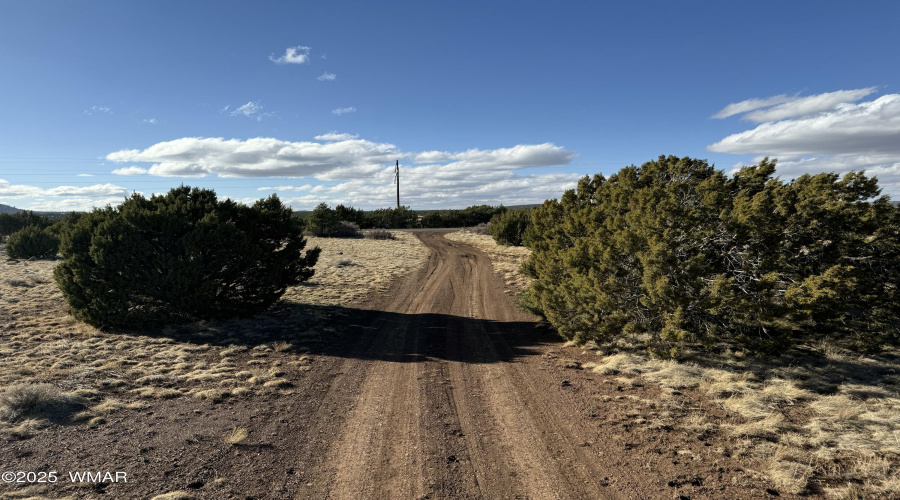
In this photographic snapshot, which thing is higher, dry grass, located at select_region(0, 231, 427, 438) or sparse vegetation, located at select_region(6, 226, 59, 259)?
sparse vegetation, located at select_region(6, 226, 59, 259)

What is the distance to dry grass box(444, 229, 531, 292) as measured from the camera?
85.4 ft

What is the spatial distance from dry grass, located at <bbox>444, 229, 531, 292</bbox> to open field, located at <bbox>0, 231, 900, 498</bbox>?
461 inches

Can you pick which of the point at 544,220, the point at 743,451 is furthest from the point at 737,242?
the point at 544,220

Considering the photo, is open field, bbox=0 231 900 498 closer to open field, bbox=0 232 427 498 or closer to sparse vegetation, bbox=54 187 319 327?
open field, bbox=0 232 427 498

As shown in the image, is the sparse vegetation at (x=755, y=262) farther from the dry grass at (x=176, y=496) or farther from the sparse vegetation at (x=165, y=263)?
→ the sparse vegetation at (x=165, y=263)

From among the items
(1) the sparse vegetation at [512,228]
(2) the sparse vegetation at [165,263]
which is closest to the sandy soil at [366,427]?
(2) the sparse vegetation at [165,263]

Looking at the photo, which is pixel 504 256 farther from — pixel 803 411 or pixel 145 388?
pixel 145 388

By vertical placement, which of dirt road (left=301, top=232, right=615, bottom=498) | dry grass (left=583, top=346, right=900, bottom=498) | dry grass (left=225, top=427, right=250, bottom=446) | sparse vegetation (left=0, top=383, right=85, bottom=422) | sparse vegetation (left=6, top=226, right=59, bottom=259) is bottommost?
dirt road (left=301, top=232, right=615, bottom=498)

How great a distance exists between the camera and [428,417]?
26.8ft

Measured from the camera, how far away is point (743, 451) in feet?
21.5

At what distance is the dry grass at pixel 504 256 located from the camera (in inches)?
1025

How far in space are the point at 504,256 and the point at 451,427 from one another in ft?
101

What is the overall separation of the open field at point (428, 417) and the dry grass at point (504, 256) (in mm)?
11717

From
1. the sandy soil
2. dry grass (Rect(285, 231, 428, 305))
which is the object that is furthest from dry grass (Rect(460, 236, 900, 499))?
dry grass (Rect(285, 231, 428, 305))
